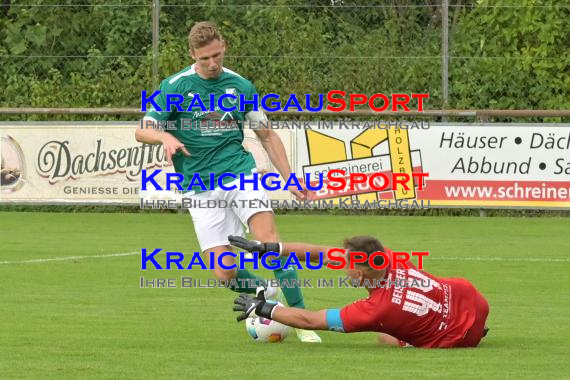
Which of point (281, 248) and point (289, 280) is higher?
→ point (281, 248)

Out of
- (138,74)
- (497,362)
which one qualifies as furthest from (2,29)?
(497,362)

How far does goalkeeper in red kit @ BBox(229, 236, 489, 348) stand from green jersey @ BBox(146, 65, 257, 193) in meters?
0.94

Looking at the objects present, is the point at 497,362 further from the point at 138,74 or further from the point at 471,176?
the point at 138,74

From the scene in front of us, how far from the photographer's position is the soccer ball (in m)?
9.34

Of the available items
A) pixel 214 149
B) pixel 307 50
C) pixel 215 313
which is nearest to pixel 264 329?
pixel 214 149

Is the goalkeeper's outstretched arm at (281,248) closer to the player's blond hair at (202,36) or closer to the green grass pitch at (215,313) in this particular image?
the green grass pitch at (215,313)

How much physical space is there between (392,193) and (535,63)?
375 cm

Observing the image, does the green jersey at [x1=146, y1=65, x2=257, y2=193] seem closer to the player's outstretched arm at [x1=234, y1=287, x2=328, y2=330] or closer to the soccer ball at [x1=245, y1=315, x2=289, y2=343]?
the soccer ball at [x1=245, y1=315, x2=289, y2=343]

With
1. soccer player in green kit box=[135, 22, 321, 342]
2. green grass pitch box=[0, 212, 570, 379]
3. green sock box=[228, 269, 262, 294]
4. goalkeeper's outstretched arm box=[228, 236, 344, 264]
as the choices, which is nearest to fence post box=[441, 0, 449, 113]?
green grass pitch box=[0, 212, 570, 379]

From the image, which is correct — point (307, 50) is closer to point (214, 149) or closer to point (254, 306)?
point (214, 149)

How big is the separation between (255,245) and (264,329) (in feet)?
2.17

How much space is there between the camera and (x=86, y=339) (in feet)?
30.3

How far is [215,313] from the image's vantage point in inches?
433

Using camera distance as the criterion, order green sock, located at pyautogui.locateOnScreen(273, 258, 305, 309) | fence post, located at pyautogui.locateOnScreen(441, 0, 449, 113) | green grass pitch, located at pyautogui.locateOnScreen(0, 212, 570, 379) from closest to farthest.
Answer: green grass pitch, located at pyautogui.locateOnScreen(0, 212, 570, 379) → green sock, located at pyautogui.locateOnScreen(273, 258, 305, 309) → fence post, located at pyautogui.locateOnScreen(441, 0, 449, 113)
